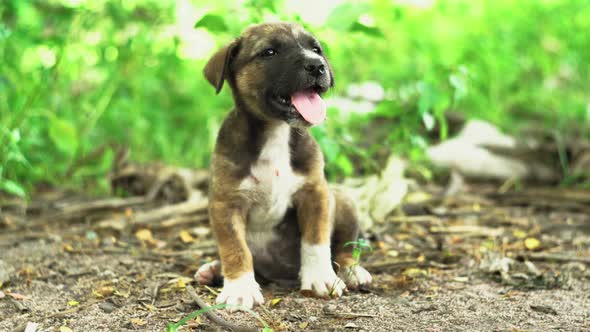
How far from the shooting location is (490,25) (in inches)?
410

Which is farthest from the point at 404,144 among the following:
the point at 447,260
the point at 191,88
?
the point at 191,88

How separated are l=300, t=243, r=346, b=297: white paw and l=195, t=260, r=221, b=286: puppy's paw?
582 mm

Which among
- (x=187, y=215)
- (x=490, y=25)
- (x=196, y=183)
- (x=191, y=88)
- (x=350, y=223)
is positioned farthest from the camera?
(x=490, y=25)

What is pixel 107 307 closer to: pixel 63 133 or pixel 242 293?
pixel 242 293

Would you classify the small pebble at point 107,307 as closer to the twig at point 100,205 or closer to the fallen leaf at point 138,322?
the fallen leaf at point 138,322

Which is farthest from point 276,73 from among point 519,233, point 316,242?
point 519,233

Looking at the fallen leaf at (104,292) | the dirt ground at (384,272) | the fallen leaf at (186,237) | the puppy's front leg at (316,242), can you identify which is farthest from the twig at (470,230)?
the fallen leaf at (104,292)

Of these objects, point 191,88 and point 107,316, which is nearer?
point 107,316

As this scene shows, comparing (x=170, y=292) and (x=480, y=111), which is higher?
(x=480, y=111)

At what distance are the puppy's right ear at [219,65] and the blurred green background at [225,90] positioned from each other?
733 mm

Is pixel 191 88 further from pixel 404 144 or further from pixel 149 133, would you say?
pixel 404 144

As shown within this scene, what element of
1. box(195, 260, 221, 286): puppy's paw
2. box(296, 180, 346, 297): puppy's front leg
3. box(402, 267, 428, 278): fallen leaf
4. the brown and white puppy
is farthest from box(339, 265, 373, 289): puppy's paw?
box(195, 260, 221, 286): puppy's paw

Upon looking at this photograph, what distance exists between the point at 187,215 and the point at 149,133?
2.88 m

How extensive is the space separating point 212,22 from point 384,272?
84.8 inches
